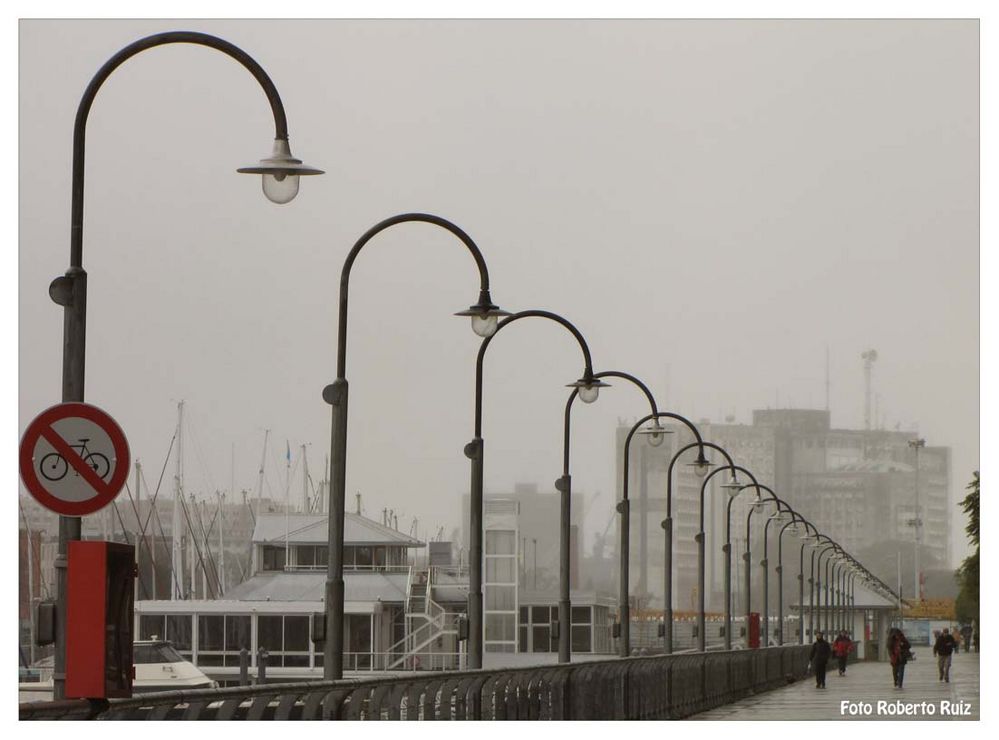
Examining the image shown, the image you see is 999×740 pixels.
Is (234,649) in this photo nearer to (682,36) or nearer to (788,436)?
(682,36)

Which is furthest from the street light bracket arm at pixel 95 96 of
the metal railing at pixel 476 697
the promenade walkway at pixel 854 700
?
the promenade walkway at pixel 854 700

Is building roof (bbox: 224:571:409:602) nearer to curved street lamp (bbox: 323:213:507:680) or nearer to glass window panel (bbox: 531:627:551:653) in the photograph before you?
glass window panel (bbox: 531:627:551:653)

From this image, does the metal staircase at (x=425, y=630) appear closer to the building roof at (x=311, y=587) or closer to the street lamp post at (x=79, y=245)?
the building roof at (x=311, y=587)

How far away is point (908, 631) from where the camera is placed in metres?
138

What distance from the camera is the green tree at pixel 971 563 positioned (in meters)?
80.2

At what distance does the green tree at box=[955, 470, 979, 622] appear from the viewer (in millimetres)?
80250

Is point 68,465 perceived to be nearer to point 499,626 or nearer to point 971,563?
point 499,626

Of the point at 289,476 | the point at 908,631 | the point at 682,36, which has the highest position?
the point at 682,36

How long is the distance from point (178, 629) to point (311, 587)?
6.18m

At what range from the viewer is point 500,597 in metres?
76.8
